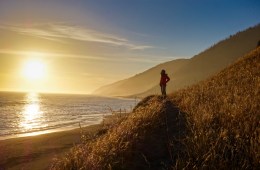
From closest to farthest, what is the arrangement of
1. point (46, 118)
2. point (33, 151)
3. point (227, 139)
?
point (227, 139)
point (33, 151)
point (46, 118)

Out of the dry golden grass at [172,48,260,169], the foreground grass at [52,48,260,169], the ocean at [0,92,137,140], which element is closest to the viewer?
the dry golden grass at [172,48,260,169]

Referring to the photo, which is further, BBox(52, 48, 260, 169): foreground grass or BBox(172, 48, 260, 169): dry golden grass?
BBox(52, 48, 260, 169): foreground grass

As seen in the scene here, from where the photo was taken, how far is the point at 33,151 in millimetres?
18391

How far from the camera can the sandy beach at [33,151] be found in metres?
15.2

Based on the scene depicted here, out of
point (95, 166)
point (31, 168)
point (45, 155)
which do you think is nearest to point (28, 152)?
point (45, 155)

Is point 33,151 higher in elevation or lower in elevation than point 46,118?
lower

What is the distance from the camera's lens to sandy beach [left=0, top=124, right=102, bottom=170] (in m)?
15.2

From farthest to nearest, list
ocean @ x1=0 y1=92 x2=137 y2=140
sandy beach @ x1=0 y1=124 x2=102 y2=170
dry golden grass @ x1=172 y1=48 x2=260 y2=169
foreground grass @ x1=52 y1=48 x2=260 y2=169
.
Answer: ocean @ x1=0 y1=92 x2=137 y2=140
sandy beach @ x1=0 y1=124 x2=102 y2=170
foreground grass @ x1=52 y1=48 x2=260 y2=169
dry golden grass @ x1=172 y1=48 x2=260 y2=169

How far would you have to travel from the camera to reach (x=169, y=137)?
8.06 metres

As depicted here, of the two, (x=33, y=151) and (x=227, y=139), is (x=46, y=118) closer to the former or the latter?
(x=33, y=151)

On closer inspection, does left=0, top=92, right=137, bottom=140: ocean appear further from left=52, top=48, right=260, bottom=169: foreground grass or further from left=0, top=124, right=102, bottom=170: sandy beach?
left=0, top=124, right=102, bottom=170: sandy beach

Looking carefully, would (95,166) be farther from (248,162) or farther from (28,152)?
(28,152)

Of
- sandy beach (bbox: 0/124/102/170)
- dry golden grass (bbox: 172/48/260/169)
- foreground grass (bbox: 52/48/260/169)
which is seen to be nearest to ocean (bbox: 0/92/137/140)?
foreground grass (bbox: 52/48/260/169)

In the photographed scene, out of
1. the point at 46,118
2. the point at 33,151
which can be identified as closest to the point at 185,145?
the point at 33,151
